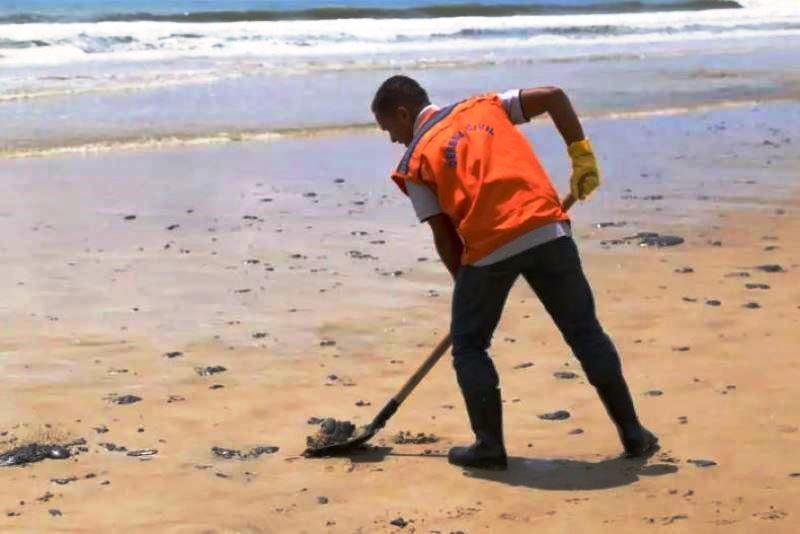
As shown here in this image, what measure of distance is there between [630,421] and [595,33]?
27372mm

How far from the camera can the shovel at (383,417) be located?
4.98 m

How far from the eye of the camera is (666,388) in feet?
18.5

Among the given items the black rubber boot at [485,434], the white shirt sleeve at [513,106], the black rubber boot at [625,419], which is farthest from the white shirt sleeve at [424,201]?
the black rubber boot at [625,419]

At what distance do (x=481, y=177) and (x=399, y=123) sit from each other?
373 millimetres

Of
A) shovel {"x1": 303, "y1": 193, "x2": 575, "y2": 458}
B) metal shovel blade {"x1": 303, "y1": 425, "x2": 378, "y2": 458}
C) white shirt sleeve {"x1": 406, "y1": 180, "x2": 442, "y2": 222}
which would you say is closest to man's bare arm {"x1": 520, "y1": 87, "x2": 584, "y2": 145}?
shovel {"x1": 303, "y1": 193, "x2": 575, "y2": 458}

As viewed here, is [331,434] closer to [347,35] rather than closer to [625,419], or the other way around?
[625,419]

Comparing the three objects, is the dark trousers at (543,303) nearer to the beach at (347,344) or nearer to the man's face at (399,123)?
the beach at (347,344)

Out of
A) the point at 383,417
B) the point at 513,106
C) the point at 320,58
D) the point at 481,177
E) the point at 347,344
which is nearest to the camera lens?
the point at 481,177

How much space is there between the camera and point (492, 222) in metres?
4.59

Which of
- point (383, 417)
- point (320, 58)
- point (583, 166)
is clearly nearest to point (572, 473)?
point (383, 417)

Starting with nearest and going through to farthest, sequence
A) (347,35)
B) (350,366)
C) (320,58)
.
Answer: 1. (350,366)
2. (320,58)
3. (347,35)

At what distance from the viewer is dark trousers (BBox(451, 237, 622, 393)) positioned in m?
4.68

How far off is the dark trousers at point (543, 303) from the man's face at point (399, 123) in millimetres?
460

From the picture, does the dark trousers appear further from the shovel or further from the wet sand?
the wet sand
